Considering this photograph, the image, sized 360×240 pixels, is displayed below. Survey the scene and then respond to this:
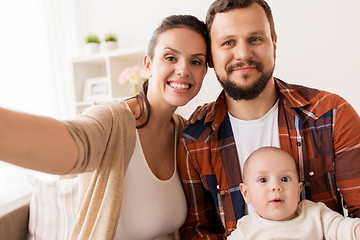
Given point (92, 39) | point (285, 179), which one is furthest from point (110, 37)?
point (285, 179)

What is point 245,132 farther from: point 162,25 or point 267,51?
point 162,25

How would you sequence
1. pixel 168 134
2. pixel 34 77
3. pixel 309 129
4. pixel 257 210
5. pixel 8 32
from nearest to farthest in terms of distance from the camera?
pixel 257 210, pixel 309 129, pixel 168 134, pixel 8 32, pixel 34 77

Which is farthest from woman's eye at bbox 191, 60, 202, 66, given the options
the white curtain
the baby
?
the white curtain

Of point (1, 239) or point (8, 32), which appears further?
point (8, 32)

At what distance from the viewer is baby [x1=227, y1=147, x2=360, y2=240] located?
3.90ft

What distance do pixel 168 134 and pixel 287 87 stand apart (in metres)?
0.62

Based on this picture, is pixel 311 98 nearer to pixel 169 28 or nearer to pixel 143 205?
pixel 169 28

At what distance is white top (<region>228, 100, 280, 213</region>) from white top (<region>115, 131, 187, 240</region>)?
1.20 feet

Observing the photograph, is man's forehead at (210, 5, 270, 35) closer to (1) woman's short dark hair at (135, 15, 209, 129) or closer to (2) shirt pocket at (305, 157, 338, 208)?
(1) woman's short dark hair at (135, 15, 209, 129)

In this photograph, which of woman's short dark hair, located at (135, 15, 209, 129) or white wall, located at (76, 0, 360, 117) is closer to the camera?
woman's short dark hair, located at (135, 15, 209, 129)

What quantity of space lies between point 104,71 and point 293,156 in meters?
2.44

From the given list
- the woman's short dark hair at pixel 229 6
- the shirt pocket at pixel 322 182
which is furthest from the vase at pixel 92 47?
the shirt pocket at pixel 322 182

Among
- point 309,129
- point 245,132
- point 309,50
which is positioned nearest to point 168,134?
point 245,132

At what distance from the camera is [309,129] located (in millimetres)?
1406
